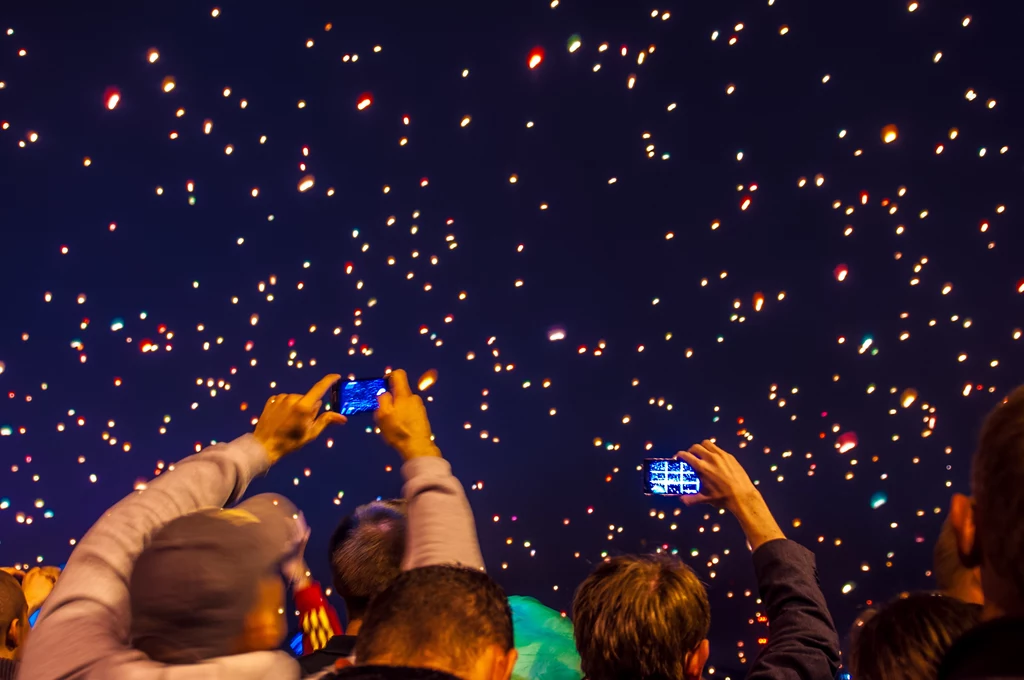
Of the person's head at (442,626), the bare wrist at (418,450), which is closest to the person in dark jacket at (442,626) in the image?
the person's head at (442,626)

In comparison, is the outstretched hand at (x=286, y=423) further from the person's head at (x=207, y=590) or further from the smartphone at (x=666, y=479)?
the smartphone at (x=666, y=479)

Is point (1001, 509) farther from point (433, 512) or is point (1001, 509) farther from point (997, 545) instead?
point (433, 512)

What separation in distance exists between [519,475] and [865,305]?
185 centimetres

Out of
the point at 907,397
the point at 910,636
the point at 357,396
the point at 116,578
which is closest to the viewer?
the point at 116,578

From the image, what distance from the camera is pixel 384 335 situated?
13.0 ft

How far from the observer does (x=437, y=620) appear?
0.90m

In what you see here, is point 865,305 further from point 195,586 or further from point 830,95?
point 195,586

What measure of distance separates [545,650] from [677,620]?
1.34m

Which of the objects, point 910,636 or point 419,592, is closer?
point 419,592

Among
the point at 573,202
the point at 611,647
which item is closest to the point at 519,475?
the point at 573,202

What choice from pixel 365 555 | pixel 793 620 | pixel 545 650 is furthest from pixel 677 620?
pixel 545 650

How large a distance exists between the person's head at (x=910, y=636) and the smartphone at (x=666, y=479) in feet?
3.79

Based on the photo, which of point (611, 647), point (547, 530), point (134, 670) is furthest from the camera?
point (547, 530)

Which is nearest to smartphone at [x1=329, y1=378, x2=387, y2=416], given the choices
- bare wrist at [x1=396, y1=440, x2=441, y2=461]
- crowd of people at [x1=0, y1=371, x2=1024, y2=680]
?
crowd of people at [x1=0, y1=371, x2=1024, y2=680]
